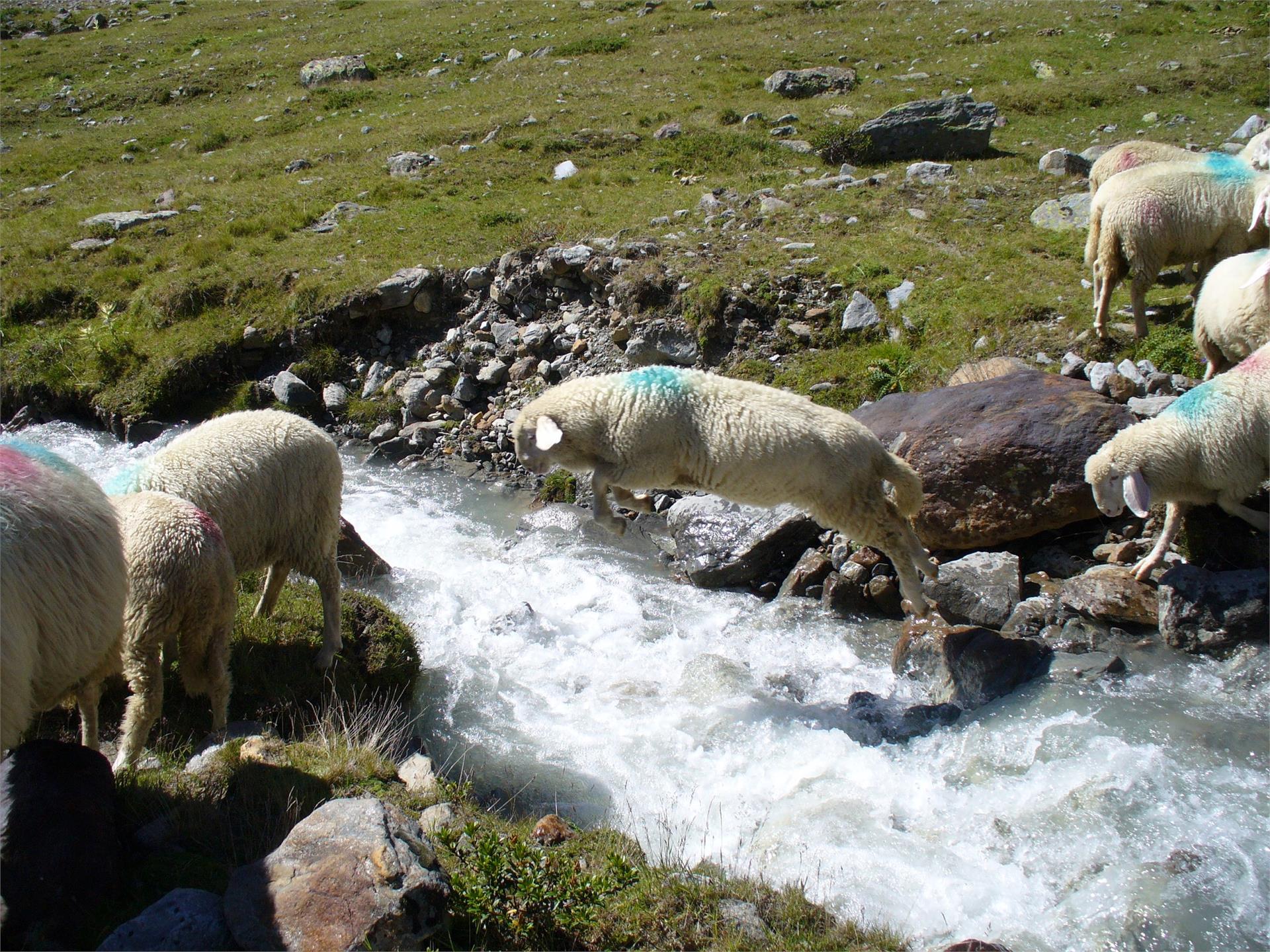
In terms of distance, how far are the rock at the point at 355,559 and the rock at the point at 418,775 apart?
4057 millimetres

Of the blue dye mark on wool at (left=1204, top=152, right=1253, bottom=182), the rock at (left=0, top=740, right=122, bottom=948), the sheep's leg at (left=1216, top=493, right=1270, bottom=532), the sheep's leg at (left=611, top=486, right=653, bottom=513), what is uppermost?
the blue dye mark on wool at (left=1204, top=152, right=1253, bottom=182)

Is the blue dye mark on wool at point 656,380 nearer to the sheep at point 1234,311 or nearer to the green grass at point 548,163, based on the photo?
the green grass at point 548,163

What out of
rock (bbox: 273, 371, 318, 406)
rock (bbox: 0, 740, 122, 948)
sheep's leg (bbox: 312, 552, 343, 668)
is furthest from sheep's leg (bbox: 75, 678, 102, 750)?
rock (bbox: 273, 371, 318, 406)

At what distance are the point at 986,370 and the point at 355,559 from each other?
7.63m

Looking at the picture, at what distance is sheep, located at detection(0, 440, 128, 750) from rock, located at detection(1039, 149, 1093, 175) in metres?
16.8

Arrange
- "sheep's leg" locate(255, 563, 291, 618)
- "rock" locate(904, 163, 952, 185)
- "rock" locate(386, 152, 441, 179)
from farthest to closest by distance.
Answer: "rock" locate(386, 152, 441, 179), "rock" locate(904, 163, 952, 185), "sheep's leg" locate(255, 563, 291, 618)

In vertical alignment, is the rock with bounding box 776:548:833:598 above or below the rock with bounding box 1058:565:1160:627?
below

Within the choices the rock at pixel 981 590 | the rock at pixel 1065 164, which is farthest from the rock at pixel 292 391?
the rock at pixel 1065 164

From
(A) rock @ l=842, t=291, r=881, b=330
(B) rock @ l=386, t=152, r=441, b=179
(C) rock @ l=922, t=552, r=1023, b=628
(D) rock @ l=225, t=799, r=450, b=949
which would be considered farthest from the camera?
(B) rock @ l=386, t=152, r=441, b=179

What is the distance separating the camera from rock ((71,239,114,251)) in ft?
60.0

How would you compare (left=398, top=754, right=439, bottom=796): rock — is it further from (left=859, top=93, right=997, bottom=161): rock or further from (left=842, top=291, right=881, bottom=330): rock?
(left=859, top=93, right=997, bottom=161): rock

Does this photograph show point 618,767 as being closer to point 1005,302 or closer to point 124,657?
point 124,657

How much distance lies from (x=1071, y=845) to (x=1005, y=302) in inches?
311

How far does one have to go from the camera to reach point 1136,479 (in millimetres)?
7223
